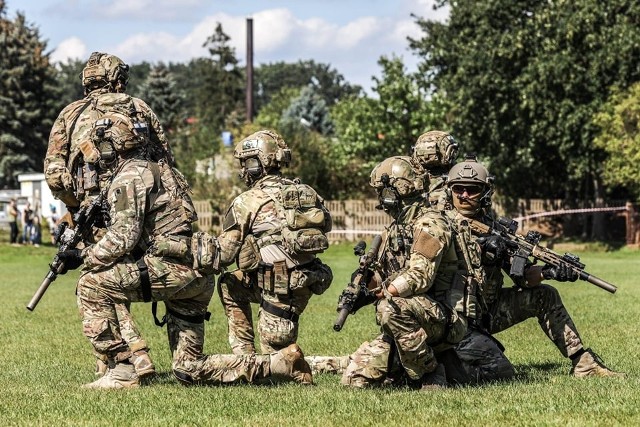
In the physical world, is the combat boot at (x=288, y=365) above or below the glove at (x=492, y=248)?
below

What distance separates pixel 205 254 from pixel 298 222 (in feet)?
2.95

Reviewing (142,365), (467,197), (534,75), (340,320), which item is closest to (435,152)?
(467,197)

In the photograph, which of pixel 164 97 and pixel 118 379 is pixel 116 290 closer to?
pixel 118 379

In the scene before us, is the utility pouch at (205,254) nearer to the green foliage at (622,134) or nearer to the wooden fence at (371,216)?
the green foliage at (622,134)

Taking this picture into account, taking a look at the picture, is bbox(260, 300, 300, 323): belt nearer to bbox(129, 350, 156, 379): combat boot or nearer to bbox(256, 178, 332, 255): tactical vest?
bbox(256, 178, 332, 255): tactical vest

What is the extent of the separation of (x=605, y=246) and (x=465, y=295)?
38495mm

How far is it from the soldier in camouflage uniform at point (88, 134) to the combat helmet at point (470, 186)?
2936mm

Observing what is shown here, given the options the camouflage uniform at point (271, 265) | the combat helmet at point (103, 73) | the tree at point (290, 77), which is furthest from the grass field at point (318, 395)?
the tree at point (290, 77)

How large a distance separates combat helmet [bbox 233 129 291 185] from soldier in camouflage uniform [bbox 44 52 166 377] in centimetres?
112

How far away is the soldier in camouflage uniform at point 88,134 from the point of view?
11609 millimetres

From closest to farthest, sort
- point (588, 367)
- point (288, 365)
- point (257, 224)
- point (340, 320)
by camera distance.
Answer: point (340, 320) → point (288, 365) → point (257, 224) → point (588, 367)

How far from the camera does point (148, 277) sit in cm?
1004

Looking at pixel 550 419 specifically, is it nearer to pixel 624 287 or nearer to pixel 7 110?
pixel 624 287

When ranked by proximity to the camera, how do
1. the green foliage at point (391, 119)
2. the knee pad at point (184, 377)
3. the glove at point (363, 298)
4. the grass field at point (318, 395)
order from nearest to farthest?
the grass field at point (318, 395) < the glove at point (363, 298) < the knee pad at point (184, 377) < the green foliage at point (391, 119)
